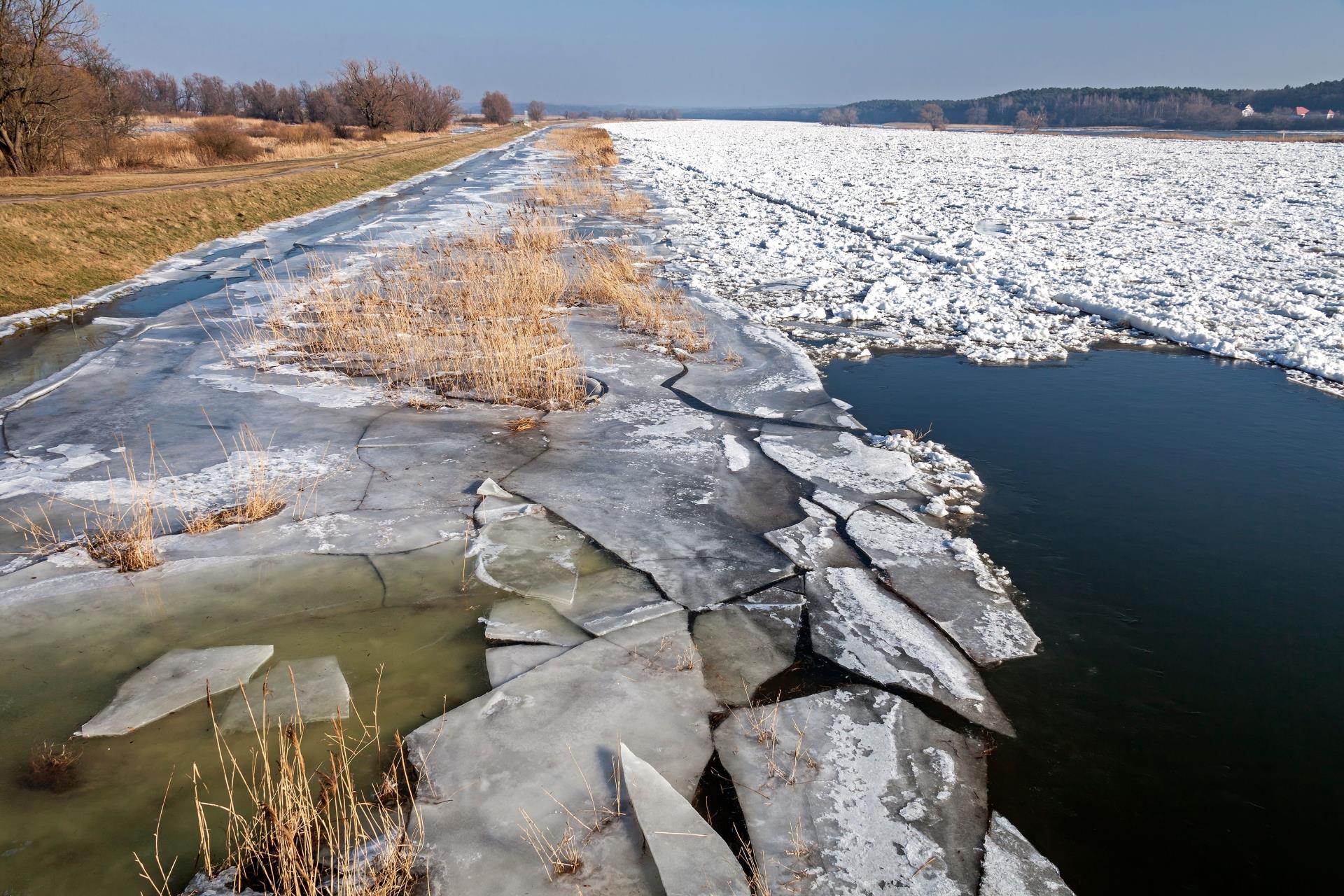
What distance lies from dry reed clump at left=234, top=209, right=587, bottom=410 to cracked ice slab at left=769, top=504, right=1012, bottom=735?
120 inches

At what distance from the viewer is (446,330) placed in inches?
315

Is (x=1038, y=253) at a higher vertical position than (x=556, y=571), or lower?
higher

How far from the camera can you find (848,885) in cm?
242

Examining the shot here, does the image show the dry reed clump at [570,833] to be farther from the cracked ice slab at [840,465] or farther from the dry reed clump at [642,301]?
the dry reed clump at [642,301]

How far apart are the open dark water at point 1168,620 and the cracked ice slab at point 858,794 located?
0.23 metres

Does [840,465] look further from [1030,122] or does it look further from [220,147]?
[1030,122]

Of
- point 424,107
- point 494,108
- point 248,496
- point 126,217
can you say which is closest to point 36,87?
point 126,217

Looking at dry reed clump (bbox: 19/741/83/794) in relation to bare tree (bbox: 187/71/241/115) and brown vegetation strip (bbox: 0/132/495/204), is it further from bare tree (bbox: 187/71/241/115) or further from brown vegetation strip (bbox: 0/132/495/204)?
bare tree (bbox: 187/71/241/115)

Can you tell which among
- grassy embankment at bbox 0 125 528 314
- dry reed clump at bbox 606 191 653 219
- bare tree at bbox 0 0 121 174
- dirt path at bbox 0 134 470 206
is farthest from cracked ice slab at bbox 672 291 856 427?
bare tree at bbox 0 0 121 174

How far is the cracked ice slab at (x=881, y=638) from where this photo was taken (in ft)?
10.9

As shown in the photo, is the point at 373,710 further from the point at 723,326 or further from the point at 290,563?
the point at 723,326

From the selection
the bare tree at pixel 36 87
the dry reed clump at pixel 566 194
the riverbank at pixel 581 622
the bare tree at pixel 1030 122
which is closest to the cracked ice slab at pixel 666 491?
the riverbank at pixel 581 622

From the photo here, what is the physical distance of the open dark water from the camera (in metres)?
2.70

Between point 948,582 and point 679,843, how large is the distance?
2.20 meters
